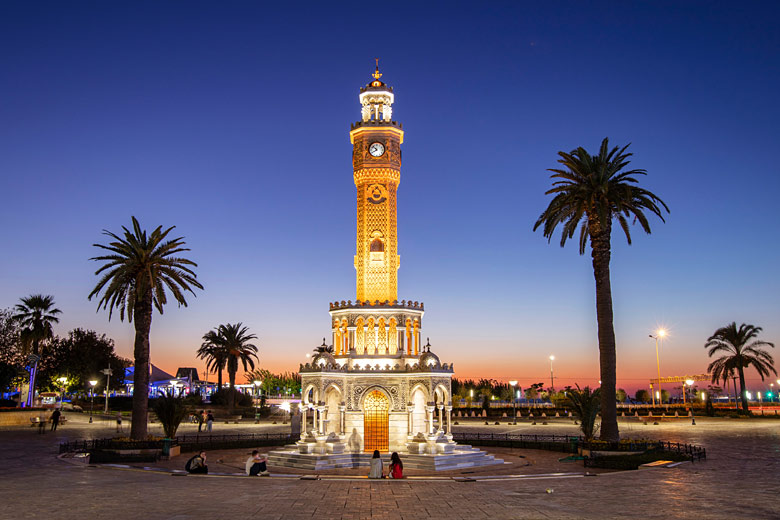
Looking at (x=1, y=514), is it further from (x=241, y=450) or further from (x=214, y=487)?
(x=241, y=450)

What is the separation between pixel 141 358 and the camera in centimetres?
3228

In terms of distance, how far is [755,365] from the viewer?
6212cm

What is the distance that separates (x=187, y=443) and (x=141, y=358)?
6928mm

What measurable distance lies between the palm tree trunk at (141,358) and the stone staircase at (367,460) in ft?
23.8

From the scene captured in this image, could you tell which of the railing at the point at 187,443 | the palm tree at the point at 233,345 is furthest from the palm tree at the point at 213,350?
the railing at the point at 187,443

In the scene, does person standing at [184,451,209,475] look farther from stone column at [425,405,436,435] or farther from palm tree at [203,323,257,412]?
palm tree at [203,323,257,412]

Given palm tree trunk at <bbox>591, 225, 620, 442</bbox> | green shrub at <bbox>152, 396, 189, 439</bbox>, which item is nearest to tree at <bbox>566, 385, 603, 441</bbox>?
palm tree trunk at <bbox>591, 225, 620, 442</bbox>

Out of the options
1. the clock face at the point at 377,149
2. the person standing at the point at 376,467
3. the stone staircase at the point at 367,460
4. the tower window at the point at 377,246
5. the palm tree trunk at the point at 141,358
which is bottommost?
the stone staircase at the point at 367,460

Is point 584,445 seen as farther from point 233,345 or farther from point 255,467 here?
point 233,345

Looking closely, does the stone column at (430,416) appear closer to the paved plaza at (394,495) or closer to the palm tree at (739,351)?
the paved plaza at (394,495)

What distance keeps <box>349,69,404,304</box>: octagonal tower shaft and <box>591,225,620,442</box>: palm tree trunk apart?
38.3 ft

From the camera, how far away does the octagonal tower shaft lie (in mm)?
35844

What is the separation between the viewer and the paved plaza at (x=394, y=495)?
15.2 meters

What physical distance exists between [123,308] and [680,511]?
95.4ft
